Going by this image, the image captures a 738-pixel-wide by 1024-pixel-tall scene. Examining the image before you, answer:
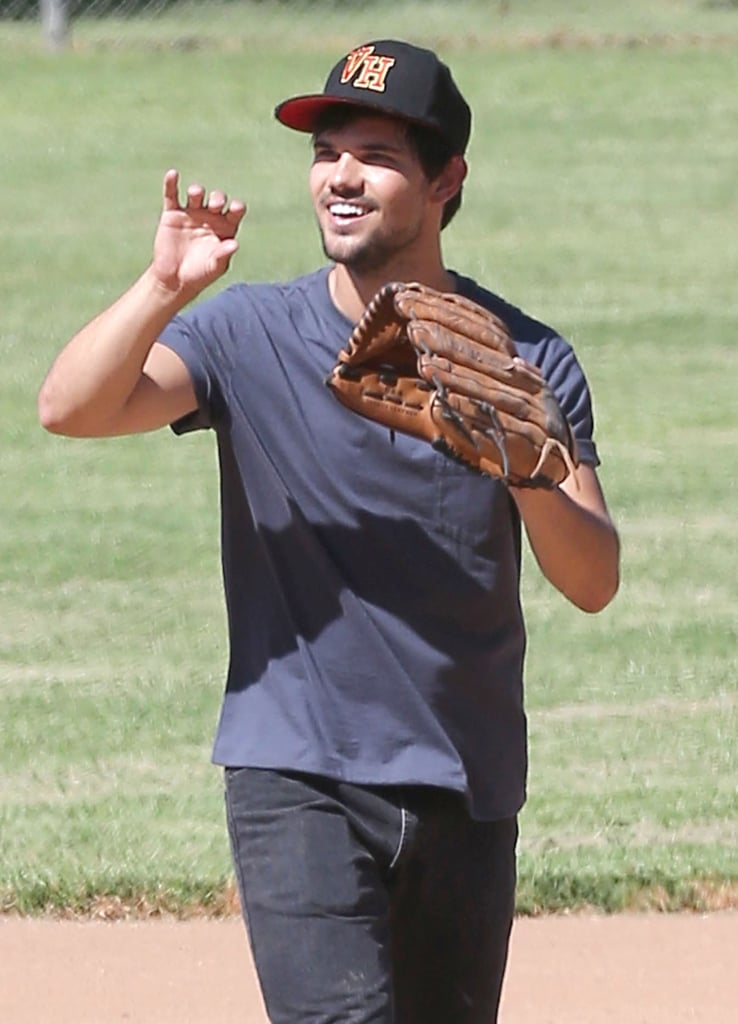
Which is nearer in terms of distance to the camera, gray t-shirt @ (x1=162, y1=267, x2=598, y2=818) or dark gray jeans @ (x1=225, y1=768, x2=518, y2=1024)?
dark gray jeans @ (x1=225, y1=768, x2=518, y2=1024)

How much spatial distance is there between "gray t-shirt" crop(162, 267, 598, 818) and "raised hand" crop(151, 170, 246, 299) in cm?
17

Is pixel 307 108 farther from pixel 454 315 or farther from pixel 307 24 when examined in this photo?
pixel 307 24

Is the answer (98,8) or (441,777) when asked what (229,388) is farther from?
(98,8)

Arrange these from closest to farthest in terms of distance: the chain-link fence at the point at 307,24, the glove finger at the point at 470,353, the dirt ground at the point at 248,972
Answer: the glove finger at the point at 470,353
the dirt ground at the point at 248,972
the chain-link fence at the point at 307,24

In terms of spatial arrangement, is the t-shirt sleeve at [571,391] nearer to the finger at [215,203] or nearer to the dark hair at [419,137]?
the dark hair at [419,137]

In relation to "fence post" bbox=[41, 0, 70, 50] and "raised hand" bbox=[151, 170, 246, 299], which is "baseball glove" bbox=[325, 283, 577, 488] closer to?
"raised hand" bbox=[151, 170, 246, 299]

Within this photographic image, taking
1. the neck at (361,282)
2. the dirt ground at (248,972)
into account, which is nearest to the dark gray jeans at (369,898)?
the neck at (361,282)

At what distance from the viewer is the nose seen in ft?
11.1

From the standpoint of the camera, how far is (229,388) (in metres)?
3.47

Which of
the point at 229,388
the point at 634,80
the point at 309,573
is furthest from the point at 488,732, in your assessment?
the point at 634,80

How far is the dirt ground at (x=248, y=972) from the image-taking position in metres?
4.83

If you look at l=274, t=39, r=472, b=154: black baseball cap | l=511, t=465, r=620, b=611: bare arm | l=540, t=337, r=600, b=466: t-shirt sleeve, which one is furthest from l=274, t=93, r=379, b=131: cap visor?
l=511, t=465, r=620, b=611: bare arm

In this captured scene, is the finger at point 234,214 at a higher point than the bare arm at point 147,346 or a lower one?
higher

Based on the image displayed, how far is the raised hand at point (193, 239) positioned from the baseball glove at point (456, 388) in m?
0.24
